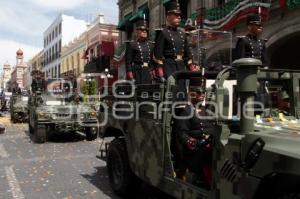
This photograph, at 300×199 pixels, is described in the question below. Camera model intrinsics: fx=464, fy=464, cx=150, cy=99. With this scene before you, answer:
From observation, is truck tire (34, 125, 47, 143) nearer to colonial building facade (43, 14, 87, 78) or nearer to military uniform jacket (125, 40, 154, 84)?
military uniform jacket (125, 40, 154, 84)

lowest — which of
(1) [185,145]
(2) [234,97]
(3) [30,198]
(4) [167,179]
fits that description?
(3) [30,198]

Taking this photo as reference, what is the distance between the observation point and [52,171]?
29.3 ft

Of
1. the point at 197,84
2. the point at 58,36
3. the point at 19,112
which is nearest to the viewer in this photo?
the point at 197,84

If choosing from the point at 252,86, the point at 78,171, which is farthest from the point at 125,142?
the point at 252,86

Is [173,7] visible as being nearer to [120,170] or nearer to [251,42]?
[251,42]

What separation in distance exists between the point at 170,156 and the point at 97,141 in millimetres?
8817

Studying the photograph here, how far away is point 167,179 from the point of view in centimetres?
538

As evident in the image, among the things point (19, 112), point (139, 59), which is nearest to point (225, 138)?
point (139, 59)

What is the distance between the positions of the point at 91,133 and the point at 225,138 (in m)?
10.2

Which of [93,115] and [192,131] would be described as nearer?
[192,131]

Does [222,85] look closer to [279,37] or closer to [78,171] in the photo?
[78,171]

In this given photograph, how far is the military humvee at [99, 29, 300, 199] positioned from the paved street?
77 cm

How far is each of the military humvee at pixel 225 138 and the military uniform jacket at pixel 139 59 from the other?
1312mm

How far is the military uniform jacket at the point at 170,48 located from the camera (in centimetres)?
687
